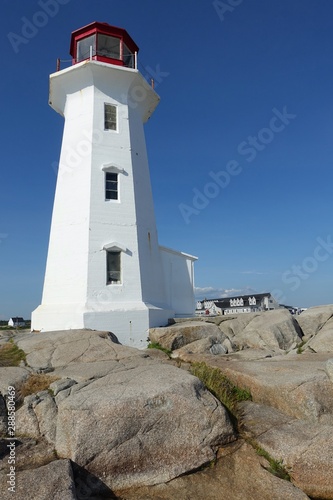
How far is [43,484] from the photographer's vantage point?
15.3 feet

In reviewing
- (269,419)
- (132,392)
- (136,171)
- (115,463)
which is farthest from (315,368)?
(136,171)

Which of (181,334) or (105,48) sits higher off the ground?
(105,48)

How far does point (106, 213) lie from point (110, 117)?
15.6 ft

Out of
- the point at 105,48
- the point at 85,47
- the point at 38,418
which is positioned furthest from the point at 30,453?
the point at 105,48

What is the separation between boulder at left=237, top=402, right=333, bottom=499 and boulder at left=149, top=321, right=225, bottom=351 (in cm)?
685

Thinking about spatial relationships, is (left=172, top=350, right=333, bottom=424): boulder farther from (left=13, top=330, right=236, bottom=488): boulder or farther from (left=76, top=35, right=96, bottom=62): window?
(left=76, top=35, right=96, bottom=62): window

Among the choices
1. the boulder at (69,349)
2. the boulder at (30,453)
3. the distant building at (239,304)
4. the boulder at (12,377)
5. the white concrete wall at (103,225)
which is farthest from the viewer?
the distant building at (239,304)

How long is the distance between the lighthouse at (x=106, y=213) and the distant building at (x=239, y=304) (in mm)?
13707

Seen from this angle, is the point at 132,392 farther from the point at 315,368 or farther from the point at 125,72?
the point at 125,72

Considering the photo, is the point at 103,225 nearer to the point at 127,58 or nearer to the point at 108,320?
the point at 108,320

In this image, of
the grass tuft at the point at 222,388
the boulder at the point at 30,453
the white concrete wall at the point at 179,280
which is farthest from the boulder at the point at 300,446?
the white concrete wall at the point at 179,280

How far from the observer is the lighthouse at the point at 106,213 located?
14.9 m

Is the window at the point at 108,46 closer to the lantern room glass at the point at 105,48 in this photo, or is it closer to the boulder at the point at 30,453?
the lantern room glass at the point at 105,48

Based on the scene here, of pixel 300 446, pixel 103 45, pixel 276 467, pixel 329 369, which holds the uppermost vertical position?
pixel 103 45
